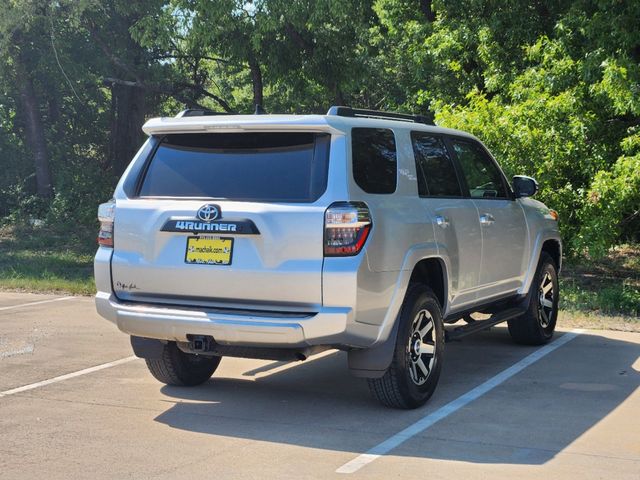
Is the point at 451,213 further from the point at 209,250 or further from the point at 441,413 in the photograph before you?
the point at 209,250

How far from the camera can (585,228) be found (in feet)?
44.1

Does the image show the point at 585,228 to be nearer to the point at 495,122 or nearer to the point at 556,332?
the point at 495,122

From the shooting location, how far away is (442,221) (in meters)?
7.08

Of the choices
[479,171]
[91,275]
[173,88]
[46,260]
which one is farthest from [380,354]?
[173,88]

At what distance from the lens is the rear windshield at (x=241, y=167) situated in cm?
619

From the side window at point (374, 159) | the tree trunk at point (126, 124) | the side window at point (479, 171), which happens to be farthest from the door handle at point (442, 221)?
the tree trunk at point (126, 124)

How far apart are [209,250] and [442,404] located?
6.65 ft

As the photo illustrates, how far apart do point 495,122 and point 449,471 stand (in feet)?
30.3

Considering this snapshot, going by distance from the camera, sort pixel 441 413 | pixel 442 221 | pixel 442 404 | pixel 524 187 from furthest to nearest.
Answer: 1. pixel 524 187
2. pixel 442 221
3. pixel 442 404
4. pixel 441 413

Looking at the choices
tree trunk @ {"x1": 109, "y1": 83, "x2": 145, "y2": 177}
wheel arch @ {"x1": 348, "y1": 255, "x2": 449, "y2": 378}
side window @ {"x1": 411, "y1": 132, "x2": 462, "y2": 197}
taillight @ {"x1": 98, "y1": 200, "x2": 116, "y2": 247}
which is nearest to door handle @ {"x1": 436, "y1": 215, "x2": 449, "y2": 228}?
side window @ {"x1": 411, "y1": 132, "x2": 462, "y2": 197}

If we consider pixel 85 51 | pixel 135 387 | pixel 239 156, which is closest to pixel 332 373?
pixel 135 387

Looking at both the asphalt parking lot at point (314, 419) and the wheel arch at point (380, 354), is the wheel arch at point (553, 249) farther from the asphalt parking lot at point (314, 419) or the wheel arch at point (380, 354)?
the wheel arch at point (380, 354)

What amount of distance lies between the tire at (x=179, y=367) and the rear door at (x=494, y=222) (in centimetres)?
231

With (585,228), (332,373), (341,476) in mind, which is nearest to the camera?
(341,476)
